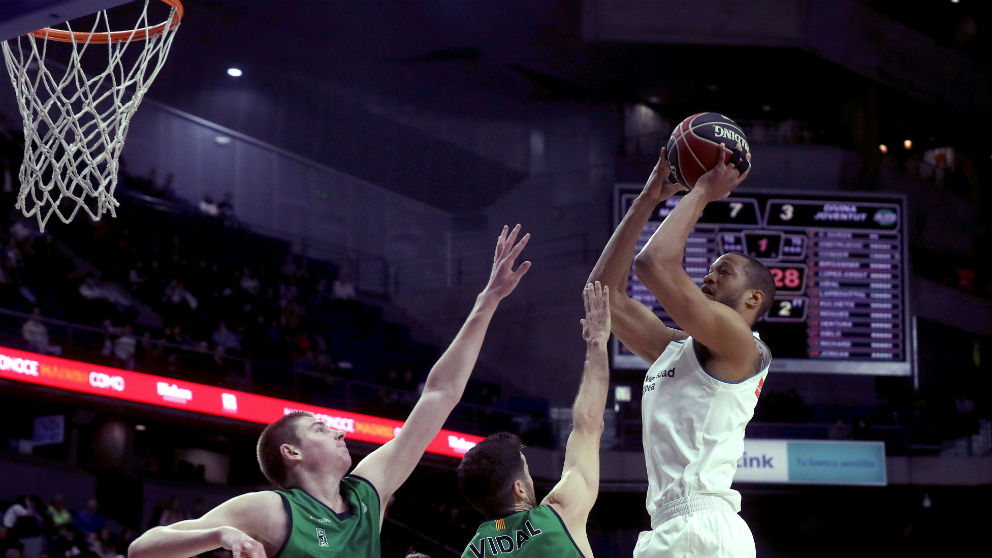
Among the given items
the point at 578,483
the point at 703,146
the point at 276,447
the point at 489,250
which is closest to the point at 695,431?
the point at 578,483

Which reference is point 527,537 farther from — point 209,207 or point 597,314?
point 209,207

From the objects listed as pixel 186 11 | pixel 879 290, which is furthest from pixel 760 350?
pixel 186 11

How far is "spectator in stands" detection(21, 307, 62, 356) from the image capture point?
34.9 ft

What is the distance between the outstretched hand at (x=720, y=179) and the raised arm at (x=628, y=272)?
15 centimetres

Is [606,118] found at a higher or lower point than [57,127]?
higher

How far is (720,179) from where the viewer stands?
333cm

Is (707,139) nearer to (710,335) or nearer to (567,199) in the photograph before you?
(710,335)

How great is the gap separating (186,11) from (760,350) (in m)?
13.4

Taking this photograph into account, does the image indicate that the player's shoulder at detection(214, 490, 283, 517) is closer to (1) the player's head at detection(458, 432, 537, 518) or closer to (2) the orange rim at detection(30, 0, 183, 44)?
(1) the player's head at detection(458, 432, 537, 518)

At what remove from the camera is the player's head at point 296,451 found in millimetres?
3027

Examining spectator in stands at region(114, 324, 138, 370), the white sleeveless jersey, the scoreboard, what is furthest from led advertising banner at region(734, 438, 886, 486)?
the white sleeveless jersey

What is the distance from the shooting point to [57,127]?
511cm

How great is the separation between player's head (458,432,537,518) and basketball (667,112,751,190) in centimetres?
98

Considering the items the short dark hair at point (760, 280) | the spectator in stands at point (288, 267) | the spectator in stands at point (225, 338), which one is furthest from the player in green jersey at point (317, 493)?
the spectator in stands at point (288, 267)
